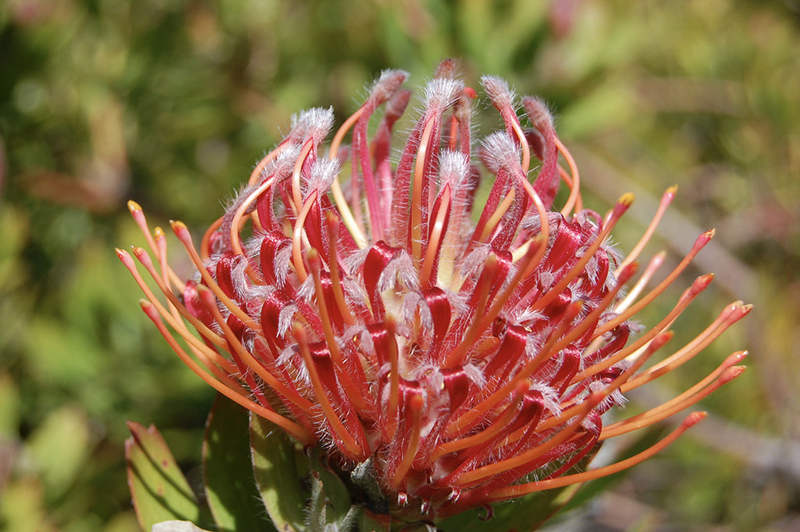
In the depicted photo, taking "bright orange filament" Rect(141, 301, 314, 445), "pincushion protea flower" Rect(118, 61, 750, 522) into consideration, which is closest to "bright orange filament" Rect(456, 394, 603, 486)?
"pincushion protea flower" Rect(118, 61, 750, 522)

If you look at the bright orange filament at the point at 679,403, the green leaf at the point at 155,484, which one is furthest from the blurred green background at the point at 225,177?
the bright orange filament at the point at 679,403

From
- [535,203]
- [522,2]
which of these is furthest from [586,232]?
[522,2]

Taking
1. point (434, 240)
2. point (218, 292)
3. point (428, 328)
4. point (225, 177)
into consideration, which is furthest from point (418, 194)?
point (225, 177)

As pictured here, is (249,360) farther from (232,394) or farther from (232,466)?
(232,466)

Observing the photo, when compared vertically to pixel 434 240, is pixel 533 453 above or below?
below

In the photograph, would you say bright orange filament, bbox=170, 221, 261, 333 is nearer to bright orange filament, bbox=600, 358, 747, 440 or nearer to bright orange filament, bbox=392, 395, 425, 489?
bright orange filament, bbox=392, 395, 425, 489

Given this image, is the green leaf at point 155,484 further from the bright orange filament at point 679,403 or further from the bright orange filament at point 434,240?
the bright orange filament at point 679,403

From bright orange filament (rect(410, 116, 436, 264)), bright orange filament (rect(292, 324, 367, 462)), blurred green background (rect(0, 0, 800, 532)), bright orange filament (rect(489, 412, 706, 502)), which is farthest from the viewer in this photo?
blurred green background (rect(0, 0, 800, 532))
